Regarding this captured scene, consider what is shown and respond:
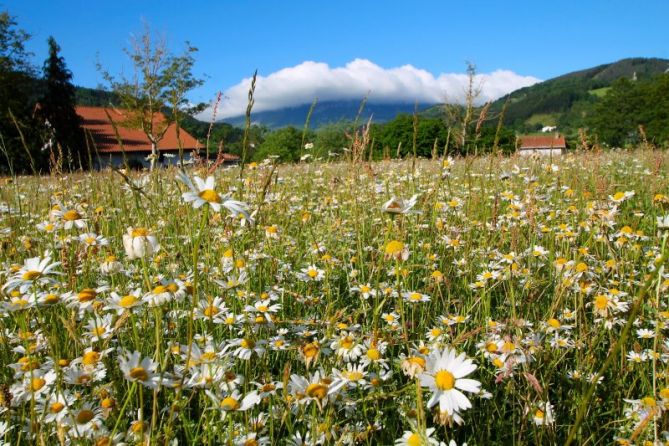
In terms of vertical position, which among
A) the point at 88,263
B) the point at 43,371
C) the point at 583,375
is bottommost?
the point at 583,375

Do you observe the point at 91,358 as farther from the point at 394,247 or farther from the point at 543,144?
the point at 543,144

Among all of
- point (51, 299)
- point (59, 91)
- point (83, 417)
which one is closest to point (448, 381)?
point (83, 417)

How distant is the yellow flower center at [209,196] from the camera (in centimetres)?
110

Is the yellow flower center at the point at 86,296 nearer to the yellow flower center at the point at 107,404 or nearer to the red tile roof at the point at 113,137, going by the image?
the yellow flower center at the point at 107,404

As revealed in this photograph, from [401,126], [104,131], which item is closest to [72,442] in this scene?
[104,131]

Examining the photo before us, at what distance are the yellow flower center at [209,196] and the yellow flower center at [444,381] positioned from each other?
0.68m

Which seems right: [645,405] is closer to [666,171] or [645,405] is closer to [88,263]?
[88,263]

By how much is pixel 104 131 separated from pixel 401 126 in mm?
33492

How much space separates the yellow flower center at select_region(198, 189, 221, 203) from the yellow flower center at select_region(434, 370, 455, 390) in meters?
0.68

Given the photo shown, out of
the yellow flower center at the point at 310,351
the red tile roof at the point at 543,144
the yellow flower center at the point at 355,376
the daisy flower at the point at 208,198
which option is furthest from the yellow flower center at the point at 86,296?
the red tile roof at the point at 543,144

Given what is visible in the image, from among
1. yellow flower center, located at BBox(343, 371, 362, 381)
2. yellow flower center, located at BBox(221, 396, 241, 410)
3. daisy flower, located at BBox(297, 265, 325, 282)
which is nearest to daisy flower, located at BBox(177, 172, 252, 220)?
yellow flower center, located at BBox(221, 396, 241, 410)

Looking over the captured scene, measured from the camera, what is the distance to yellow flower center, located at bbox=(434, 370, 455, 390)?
94cm

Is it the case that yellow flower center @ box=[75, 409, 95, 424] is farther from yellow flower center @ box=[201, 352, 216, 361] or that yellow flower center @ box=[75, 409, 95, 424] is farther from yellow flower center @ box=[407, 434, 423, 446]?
yellow flower center @ box=[407, 434, 423, 446]

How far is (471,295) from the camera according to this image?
2.42 m
